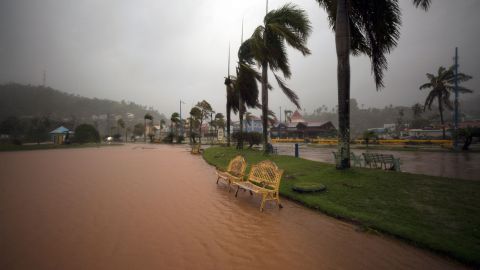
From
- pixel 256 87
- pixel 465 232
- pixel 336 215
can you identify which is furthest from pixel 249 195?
pixel 256 87

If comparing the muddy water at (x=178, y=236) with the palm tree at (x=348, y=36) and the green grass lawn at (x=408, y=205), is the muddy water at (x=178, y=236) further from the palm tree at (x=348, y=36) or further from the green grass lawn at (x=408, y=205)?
the palm tree at (x=348, y=36)

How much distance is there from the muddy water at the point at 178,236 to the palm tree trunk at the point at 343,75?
3492 millimetres

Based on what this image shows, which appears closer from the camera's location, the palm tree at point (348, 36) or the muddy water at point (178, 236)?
the muddy water at point (178, 236)

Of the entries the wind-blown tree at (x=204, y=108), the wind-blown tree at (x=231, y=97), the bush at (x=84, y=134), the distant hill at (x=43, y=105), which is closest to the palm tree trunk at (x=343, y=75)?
the wind-blown tree at (x=231, y=97)

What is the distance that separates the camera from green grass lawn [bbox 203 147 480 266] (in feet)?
13.9

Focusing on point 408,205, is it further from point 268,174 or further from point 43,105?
→ point 43,105

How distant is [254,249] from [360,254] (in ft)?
5.57

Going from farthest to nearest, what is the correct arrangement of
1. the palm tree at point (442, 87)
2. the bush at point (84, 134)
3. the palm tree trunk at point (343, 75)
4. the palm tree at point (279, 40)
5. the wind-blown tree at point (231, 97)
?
the bush at point (84, 134)
the palm tree at point (442, 87)
the wind-blown tree at point (231, 97)
the palm tree at point (279, 40)
the palm tree trunk at point (343, 75)

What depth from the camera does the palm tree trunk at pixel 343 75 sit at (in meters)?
8.91

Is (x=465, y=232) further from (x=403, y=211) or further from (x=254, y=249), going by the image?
(x=254, y=249)

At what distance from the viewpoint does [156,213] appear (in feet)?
18.8

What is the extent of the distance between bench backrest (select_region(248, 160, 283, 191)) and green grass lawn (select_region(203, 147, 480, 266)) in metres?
0.90

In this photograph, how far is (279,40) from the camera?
14836 millimetres

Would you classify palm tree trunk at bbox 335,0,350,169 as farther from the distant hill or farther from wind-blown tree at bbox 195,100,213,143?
the distant hill
